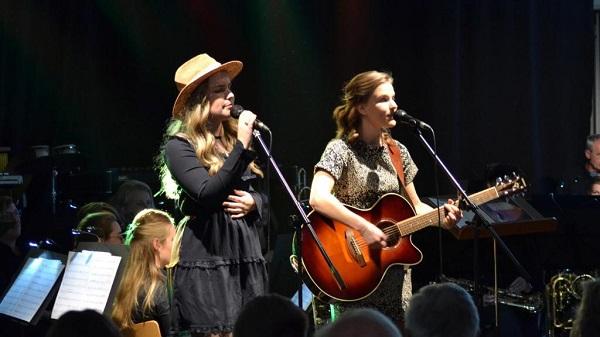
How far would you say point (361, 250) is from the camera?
5.05m

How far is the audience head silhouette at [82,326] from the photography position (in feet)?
10.1

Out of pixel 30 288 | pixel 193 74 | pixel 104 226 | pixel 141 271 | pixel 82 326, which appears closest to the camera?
pixel 82 326

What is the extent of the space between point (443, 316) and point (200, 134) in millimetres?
1568

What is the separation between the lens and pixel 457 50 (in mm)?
8734

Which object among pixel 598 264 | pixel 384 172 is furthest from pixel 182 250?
pixel 598 264

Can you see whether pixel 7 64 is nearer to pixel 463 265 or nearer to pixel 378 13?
pixel 378 13

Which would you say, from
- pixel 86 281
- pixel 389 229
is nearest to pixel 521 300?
pixel 389 229

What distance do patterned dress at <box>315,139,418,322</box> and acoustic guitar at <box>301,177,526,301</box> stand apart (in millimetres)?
43

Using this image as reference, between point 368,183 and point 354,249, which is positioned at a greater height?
point 368,183

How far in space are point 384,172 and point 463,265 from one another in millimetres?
2004

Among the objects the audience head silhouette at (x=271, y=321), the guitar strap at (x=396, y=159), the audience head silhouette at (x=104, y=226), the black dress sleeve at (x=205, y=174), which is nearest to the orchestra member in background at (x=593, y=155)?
the guitar strap at (x=396, y=159)

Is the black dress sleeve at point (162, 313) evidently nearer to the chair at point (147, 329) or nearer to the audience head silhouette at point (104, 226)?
the chair at point (147, 329)

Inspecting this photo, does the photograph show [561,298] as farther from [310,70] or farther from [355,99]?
[310,70]

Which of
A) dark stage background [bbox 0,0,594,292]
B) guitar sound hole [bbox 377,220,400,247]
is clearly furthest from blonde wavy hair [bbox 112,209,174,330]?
dark stage background [bbox 0,0,594,292]
